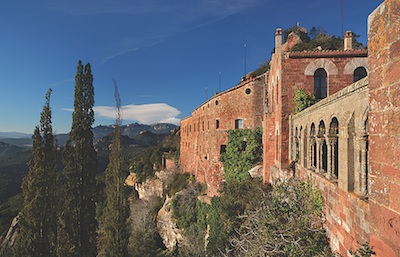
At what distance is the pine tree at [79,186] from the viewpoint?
1362cm

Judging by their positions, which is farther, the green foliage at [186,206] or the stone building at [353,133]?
the green foliage at [186,206]

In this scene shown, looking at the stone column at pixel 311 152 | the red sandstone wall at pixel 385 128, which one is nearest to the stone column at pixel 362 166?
the red sandstone wall at pixel 385 128

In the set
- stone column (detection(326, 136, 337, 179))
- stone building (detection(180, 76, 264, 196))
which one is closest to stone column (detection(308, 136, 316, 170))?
stone column (detection(326, 136, 337, 179))

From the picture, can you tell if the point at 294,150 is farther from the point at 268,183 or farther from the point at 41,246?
the point at 41,246

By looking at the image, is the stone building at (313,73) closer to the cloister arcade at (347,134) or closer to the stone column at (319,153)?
the cloister arcade at (347,134)

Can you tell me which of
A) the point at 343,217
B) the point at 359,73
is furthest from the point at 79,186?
the point at 359,73

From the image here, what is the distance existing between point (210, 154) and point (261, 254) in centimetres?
1382

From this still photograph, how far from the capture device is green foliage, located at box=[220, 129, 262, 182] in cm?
1677

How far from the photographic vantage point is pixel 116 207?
1528cm

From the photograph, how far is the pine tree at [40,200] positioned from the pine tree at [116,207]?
3.31 m

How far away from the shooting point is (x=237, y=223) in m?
12.4

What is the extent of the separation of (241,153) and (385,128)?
601 inches

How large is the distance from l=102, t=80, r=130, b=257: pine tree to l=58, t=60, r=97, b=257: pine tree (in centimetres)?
100

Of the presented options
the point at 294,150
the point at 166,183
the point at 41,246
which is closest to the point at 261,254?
the point at 294,150
